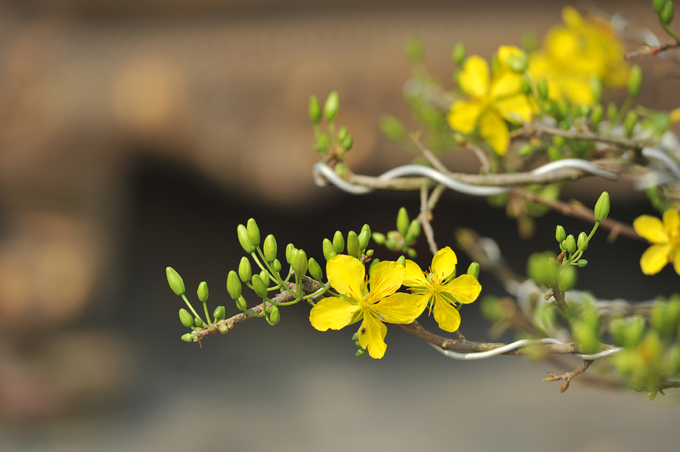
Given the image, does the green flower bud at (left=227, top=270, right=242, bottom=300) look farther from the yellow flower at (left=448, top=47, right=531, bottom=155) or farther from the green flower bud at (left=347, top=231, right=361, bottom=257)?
the yellow flower at (left=448, top=47, right=531, bottom=155)

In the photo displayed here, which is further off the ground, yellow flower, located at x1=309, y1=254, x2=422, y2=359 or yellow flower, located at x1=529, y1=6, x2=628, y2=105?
yellow flower, located at x1=529, y1=6, x2=628, y2=105

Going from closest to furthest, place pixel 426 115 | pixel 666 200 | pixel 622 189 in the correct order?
pixel 666 200
pixel 426 115
pixel 622 189

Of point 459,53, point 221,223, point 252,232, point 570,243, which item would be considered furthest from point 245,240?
point 221,223

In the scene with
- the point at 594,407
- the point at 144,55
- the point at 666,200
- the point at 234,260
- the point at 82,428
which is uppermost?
the point at 144,55

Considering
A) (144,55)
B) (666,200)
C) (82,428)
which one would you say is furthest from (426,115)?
(82,428)

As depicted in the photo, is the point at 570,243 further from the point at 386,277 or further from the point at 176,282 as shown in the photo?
the point at 176,282

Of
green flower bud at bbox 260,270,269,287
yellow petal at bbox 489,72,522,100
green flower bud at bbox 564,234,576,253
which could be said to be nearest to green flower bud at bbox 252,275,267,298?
green flower bud at bbox 260,270,269,287

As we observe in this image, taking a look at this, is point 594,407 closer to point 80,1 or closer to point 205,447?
point 205,447
